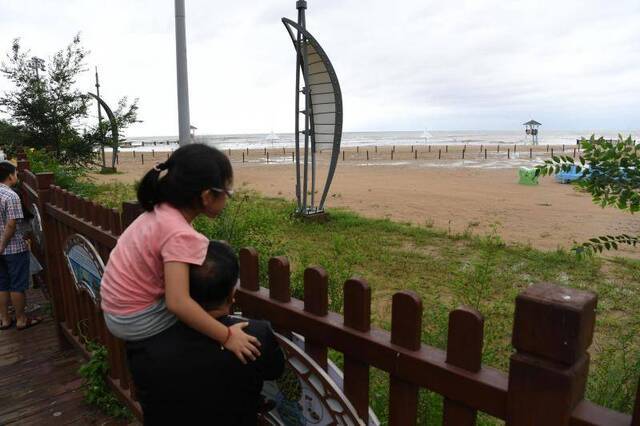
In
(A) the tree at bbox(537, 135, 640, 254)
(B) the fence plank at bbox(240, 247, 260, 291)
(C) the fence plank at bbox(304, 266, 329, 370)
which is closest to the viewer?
(C) the fence plank at bbox(304, 266, 329, 370)

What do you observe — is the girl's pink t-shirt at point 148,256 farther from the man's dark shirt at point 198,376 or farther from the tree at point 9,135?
the tree at point 9,135

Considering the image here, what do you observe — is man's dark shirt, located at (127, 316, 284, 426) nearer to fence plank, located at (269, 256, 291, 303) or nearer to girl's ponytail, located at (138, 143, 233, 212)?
fence plank, located at (269, 256, 291, 303)

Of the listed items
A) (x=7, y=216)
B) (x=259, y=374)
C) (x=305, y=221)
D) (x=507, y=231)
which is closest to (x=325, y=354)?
(x=259, y=374)

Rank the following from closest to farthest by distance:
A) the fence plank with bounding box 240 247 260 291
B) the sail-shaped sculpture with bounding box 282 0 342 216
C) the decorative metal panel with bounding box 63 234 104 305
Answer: the fence plank with bounding box 240 247 260 291 < the decorative metal panel with bounding box 63 234 104 305 < the sail-shaped sculpture with bounding box 282 0 342 216

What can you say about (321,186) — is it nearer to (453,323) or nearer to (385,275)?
(385,275)

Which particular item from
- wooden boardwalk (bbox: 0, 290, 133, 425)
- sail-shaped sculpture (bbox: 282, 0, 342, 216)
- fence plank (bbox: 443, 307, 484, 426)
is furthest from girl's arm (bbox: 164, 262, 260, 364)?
sail-shaped sculpture (bbox: 282, 0, 342, 216)

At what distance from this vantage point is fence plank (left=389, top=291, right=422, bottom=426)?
128 cm

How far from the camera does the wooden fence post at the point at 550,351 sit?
0.96 meters

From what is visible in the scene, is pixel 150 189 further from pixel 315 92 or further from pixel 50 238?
pixel 315 92

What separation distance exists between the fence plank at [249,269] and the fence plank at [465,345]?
2.70ft

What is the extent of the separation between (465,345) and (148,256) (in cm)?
100

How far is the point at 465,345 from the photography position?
3.89 feet

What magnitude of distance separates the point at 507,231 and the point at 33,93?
11.4m

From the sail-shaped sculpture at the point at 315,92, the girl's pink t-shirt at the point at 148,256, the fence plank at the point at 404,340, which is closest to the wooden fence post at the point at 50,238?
the girl's pink t-shirt at the point at 148,256
